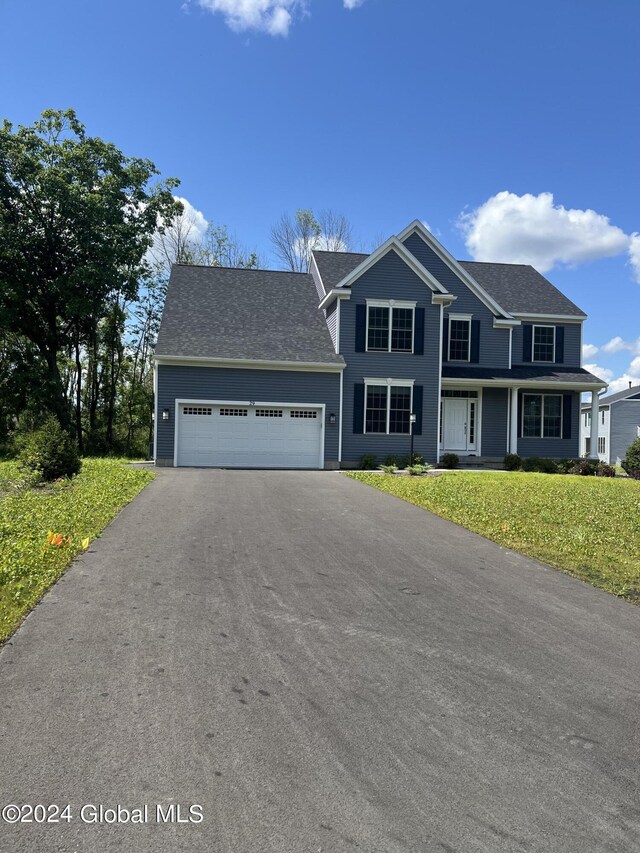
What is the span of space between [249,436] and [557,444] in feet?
39.6

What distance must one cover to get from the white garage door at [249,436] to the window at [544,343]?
9944 mm

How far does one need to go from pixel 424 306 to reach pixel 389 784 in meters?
19.7

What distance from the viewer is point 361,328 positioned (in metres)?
20.9

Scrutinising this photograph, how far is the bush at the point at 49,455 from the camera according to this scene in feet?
44.4

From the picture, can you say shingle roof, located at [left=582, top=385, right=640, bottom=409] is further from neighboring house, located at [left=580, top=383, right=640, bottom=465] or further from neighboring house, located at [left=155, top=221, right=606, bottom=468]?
neighboring house, located at [left=155, top=221, right=606, bottom=468]

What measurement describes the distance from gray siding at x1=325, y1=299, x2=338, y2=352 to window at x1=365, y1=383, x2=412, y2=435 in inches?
82.5

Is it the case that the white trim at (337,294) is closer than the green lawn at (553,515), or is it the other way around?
the green lawn at (553,515)

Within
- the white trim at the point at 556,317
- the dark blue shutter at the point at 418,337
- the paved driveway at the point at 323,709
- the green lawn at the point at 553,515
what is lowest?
the paved driveway at the point at 323,709

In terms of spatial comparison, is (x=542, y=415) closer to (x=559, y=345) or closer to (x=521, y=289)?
(x=559, y=345)

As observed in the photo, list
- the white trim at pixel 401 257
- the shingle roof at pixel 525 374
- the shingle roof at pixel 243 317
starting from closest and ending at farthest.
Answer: the shingle roof at pixel 243 317
the white trim at pixel 401 257
the shingle roof at pixel 525 374

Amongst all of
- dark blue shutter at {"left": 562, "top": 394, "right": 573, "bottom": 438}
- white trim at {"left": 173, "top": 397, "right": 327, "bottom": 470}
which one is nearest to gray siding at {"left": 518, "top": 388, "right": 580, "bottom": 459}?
dark blue shutter at {"left": 562, "top": 394, "right": 573, "bottom": 438}

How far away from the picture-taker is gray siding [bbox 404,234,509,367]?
899 inches

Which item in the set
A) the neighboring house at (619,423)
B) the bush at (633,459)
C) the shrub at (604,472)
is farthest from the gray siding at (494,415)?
the neighboring house at (619,423)

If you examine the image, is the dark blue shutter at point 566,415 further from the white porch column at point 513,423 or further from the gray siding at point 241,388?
the gray siding at point 241,388
